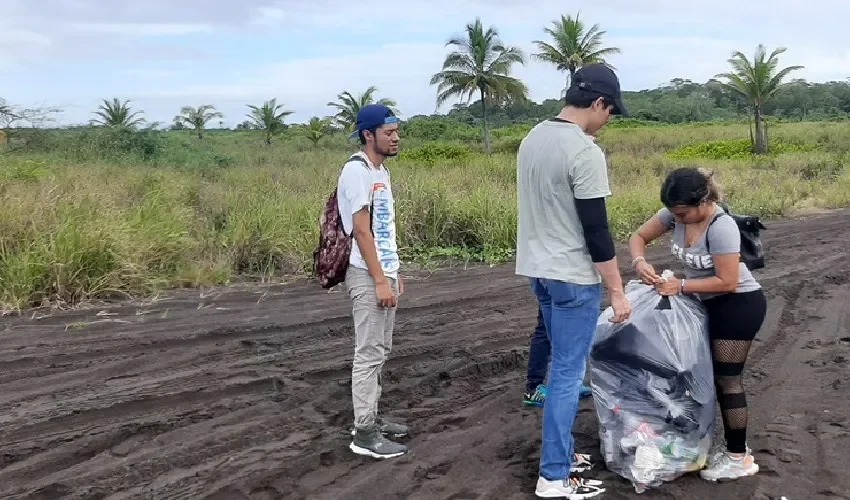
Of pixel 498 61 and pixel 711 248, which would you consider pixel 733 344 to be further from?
pixel 498 61

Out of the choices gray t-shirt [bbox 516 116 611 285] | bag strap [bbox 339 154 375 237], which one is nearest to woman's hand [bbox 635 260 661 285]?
gray t-shirt [bbox 516 116 611 285]

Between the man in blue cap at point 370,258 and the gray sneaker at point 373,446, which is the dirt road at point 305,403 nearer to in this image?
the gray sneaker at point 373,446

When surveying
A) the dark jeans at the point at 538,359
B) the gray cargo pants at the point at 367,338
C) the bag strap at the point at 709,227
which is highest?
the bag strap at the point at 709,227

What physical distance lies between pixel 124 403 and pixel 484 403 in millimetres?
2101

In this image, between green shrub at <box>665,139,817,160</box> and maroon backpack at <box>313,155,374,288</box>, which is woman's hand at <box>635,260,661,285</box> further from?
green shrub at <box>665,139,817,160</box>

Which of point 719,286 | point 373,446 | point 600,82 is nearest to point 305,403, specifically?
point 373,446

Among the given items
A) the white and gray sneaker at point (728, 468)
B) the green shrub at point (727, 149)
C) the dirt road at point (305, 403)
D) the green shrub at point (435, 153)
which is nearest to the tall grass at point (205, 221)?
the dirt road at point (305, 403)

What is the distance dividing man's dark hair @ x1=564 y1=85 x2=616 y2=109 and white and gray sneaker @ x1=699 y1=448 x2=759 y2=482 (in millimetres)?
1718

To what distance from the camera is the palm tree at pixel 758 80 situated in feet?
94.8

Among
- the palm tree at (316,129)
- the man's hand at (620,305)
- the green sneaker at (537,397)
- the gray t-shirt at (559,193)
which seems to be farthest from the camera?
the palm tree at (316,129)

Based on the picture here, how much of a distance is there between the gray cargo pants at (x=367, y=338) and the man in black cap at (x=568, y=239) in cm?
74

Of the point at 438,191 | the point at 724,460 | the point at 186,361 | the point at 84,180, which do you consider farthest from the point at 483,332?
the point at 84,180

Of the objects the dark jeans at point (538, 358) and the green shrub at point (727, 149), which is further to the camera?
the green shrub at point (727, 149)

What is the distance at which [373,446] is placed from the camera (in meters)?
3.64
